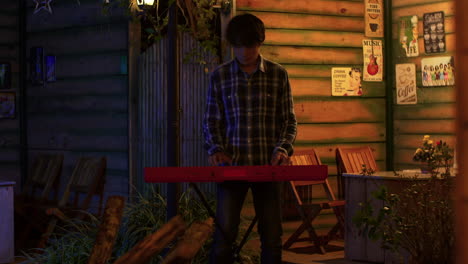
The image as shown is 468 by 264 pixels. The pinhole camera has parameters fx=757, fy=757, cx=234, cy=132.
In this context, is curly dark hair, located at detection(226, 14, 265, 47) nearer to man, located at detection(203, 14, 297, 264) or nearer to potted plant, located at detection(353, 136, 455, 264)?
man, located at detection(203, 14, 297, 264)

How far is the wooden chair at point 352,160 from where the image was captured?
826 centimetres

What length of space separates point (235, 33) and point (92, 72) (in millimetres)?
5191

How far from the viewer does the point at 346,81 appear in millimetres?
8664

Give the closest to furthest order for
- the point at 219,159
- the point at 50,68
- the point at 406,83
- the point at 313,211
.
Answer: the point at 219,159, the point at 313,211, the point at 406,83, the point at 50,68

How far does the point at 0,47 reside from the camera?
10492mm

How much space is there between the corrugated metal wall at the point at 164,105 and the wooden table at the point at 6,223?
1.46m

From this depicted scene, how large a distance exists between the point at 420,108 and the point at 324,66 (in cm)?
124

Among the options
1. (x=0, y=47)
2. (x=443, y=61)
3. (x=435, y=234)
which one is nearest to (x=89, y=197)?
(x=0, y=47)

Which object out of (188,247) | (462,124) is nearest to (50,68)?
(188,247)

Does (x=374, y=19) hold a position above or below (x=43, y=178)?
above

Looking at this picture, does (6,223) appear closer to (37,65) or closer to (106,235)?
(37,65)

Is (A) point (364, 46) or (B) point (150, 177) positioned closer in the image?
(B) point (150, 177)

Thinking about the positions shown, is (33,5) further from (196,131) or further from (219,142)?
(219,142)

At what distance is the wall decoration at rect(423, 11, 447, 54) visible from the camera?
8469 mm
